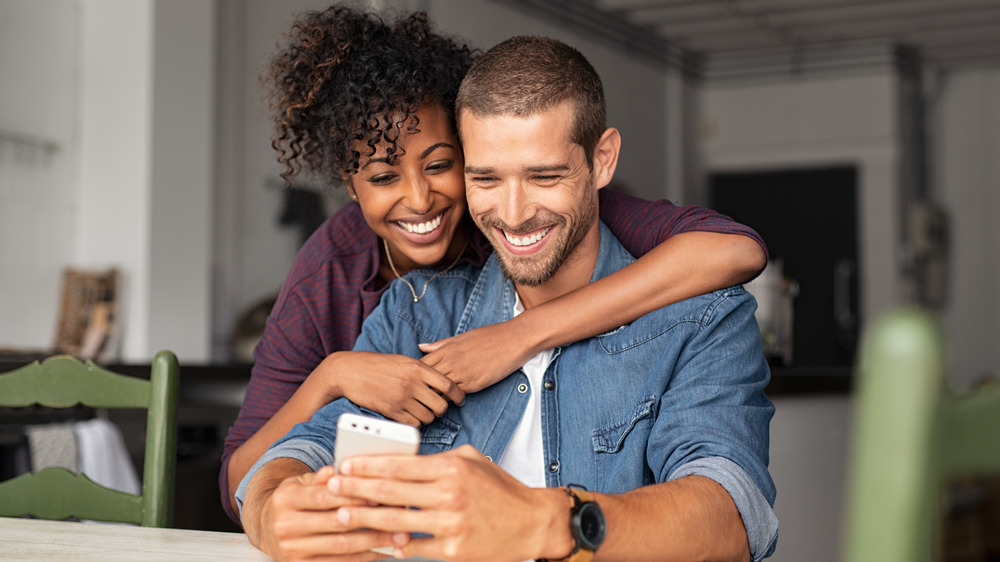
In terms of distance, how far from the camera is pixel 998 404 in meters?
0.48

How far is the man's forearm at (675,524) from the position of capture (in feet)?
3.43

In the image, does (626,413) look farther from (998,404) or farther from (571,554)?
(998,404)

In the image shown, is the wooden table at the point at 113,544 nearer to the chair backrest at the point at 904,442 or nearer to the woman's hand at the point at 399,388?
the woman's hand at the point at 399,388

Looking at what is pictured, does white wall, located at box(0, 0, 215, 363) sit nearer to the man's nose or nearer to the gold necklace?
the gold necklace

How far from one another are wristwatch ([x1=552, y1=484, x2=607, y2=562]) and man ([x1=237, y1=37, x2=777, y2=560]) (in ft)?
0.13

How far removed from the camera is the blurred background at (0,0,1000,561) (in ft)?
13.6

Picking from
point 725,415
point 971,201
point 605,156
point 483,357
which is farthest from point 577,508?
point 971,201

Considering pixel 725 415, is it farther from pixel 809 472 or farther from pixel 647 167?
pixel 647 167

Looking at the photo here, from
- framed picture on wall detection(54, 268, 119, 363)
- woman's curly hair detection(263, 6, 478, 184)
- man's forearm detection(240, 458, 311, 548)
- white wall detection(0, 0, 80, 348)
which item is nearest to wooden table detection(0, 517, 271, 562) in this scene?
man's forearm detection(240, 458, 311, 548)

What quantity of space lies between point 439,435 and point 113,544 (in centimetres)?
50

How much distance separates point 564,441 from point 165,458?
66 cm

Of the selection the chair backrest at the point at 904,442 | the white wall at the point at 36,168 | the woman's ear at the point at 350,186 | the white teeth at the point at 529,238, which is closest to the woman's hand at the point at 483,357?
the white teeth at the point at 529,238

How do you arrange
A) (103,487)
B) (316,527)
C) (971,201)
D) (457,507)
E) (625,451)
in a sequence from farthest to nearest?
1. (971,201)
2. (103,487)
3. (625,451)
4. (316,527)
5. (457,507)

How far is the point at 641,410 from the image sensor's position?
1.40 m
